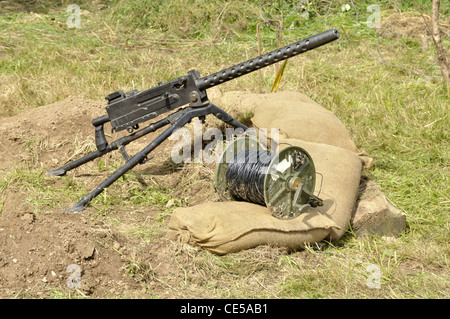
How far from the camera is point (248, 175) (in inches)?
177

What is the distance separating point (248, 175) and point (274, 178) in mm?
280

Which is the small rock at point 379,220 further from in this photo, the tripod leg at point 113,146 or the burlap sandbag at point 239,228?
the tripod leg at point 113,146

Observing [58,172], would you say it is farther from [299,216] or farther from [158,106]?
[299,216]

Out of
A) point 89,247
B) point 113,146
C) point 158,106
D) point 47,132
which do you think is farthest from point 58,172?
point 89,247

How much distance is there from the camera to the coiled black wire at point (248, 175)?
14.6 feet

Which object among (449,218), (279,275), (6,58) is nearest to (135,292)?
(279,275)

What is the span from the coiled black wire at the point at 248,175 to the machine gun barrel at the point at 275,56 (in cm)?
68

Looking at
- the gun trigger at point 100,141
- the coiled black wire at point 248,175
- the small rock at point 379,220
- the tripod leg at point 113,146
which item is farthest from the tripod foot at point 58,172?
the small rock at point 379,220

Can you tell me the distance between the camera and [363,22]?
9258mm

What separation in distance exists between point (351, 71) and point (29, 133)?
4077 mm

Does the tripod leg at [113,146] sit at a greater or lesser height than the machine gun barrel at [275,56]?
lesser

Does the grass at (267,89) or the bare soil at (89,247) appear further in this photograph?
the grass at (267,89)

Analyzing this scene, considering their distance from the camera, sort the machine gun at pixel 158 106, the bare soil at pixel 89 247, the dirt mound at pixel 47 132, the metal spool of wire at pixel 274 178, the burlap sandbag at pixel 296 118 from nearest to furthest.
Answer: the bare soil at pixel 89 247
the metal spool of wire at pixel 274 178
the machine gun at pixel 158 106
the burlap sandbag at pixel 296 118
the dirt mound at pixel 47 132

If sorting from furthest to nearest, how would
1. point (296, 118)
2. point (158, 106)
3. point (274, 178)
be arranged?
1. point (296, 118)
2. point (158, 106)
3. point (274, 178)
